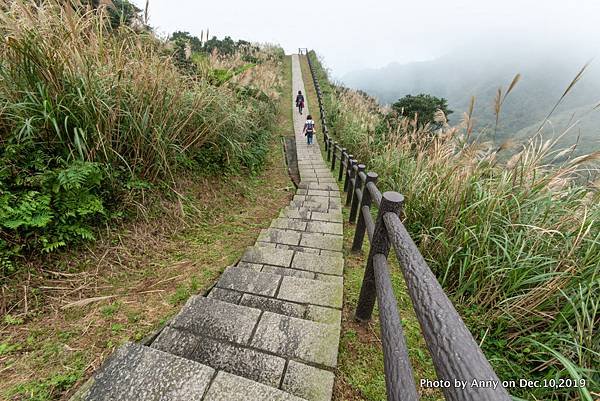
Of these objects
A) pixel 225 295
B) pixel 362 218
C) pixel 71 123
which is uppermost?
pixel 71 123

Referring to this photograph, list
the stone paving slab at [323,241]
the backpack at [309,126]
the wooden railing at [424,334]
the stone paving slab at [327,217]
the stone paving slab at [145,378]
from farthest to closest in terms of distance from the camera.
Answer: the backpack at [309,126], the stone paving slab at [327,217], the stone paving slab at [323,241], the stone paving slab at [145,378], the wooden railing at [424,334]

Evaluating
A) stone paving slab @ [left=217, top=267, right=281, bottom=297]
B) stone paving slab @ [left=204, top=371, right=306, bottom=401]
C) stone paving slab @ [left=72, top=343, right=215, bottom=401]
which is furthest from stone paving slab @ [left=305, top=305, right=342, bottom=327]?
stone paving slab @ [left=72, top=343, right=215, bottom=401]

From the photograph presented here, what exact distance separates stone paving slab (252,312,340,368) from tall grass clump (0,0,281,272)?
1620 millimetres

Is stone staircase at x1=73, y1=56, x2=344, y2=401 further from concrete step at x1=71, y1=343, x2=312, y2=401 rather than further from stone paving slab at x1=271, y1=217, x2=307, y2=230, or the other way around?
stone paving slab at x1=271, y1=217, x2=307, y2=230

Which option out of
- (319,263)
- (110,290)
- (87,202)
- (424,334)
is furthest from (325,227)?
(424,334)

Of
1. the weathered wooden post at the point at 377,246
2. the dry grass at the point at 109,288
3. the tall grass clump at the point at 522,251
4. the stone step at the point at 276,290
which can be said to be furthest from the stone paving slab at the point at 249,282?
the tall grass clump at the point at 522,251

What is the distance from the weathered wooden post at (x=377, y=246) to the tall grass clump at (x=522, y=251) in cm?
68

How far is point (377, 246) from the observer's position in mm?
1463

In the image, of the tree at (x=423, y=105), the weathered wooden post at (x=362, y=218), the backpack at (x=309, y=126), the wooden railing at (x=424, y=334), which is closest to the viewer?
the wooden railing at (x=424, y=334)

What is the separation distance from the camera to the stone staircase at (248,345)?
1.08 m

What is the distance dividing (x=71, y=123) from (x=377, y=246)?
255 centimetres

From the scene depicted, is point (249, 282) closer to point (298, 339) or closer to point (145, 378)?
point (298, 339)

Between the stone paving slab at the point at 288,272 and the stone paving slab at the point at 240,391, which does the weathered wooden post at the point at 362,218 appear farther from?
the stone paving slab at the point at 240,391

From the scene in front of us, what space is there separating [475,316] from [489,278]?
0.30m
